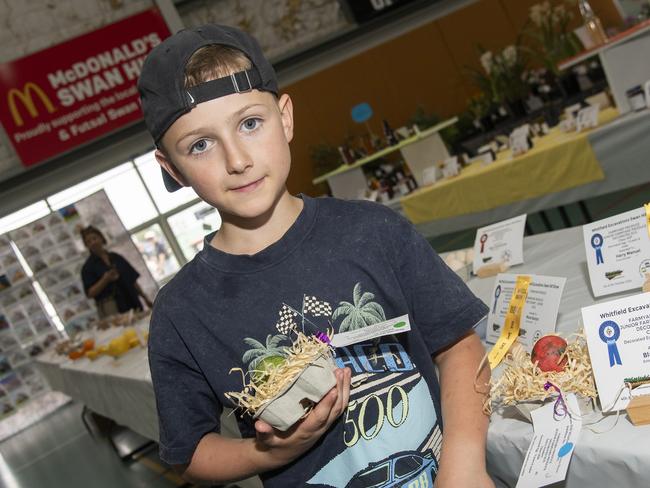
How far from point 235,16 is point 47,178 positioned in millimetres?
3688

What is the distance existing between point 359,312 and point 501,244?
4.87 ft

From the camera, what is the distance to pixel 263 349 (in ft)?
3.88

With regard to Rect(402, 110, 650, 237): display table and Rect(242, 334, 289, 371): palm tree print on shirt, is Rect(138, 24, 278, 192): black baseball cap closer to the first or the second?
Rect(242, 334, 289, 371): palm tree print on shirt

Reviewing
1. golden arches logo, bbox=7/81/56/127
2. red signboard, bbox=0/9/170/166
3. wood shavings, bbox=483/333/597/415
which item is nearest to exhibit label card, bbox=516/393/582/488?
wood shavings, bbox=483/333/597/415

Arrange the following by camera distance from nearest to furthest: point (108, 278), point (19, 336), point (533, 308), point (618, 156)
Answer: point (533, 308) → point (618, 156) → point (108, 278) → point (19, 336)

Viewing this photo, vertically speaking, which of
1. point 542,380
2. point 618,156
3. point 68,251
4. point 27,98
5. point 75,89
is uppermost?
point 27,98

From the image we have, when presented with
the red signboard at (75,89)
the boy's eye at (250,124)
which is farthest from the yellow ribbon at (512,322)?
the red signboard at (75,89)

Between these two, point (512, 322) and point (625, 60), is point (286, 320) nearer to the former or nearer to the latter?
point (512, 322)

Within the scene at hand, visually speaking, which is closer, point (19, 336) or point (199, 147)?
point (199, 147)

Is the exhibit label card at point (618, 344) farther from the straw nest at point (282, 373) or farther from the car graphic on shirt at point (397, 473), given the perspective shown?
the straw nest at point (282, 373)

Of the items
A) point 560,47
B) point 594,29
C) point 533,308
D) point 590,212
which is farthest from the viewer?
point 590,212

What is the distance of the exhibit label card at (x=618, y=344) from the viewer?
47.6 inches

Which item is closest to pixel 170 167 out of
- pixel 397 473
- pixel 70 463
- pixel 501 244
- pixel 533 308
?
pixel 397 473

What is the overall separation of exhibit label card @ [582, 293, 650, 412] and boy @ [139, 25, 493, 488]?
23 centimetres
